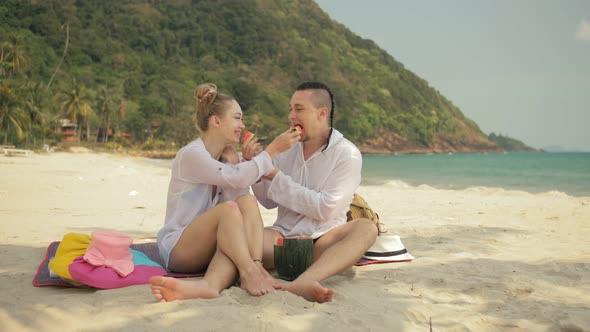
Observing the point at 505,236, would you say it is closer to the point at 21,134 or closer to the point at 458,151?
the point at 21,134

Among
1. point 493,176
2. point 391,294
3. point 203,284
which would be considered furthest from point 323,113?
point 493,176

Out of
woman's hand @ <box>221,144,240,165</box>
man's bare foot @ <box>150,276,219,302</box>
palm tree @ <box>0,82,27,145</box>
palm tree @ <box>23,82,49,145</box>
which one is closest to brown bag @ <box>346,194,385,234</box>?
woman's hand @ <box>221,144,240,165</box>

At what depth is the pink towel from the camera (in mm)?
3309

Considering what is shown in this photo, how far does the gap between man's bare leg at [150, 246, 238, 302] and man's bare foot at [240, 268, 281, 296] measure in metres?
0.12

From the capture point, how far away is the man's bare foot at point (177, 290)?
2904 millimetres

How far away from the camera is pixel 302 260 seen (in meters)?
3.66

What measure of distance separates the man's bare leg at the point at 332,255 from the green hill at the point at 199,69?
1394 inches

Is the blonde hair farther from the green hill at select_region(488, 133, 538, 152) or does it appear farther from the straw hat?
the green hill at select_region(488, 133, 538, 152)

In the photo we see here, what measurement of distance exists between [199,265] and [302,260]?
77 centimetres

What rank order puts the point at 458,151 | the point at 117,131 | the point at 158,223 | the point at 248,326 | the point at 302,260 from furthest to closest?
the point at 458,151, the point at 117,131, the point at 158,223, the point at 302,260, the point at 248,326

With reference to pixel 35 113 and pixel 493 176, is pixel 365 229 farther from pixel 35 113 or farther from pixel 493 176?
pixel 35 113

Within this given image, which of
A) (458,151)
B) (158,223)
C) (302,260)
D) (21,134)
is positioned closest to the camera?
(302,260)

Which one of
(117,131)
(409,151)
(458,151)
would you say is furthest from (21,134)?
(458,151)

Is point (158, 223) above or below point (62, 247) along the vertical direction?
below
